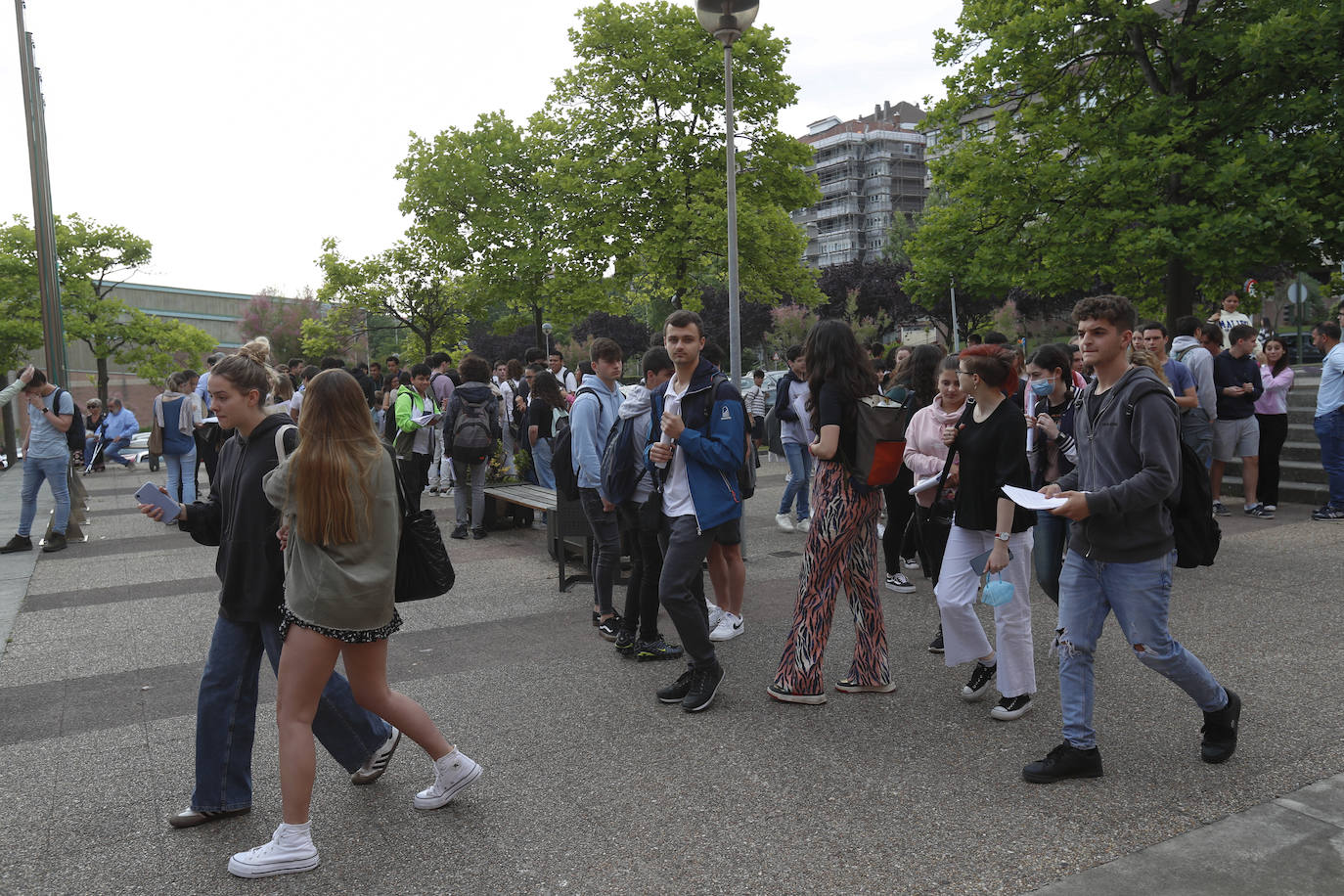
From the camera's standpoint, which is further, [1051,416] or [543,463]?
[543,463]

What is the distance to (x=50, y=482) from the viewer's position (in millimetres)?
10461

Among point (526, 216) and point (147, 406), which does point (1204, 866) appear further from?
point (147, 406)

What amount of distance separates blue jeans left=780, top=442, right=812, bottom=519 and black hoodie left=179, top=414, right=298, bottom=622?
22.8ft

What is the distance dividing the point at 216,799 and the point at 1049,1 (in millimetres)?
19029

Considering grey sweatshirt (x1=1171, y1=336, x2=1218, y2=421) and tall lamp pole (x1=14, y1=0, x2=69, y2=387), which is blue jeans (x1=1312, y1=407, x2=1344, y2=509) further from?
tall lamp pole (x1=14, y1=0, x2=69, y2=387)

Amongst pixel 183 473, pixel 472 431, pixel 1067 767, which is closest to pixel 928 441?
pixel 1067 767

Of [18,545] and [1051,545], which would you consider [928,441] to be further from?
[18,545]

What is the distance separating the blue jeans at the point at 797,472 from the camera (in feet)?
33.6

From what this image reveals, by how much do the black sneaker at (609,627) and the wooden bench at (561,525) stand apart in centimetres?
93

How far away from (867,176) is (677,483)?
129 m

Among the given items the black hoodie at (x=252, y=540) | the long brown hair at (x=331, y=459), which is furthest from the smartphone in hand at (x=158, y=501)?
the long brown hair at (x=331, y=459)

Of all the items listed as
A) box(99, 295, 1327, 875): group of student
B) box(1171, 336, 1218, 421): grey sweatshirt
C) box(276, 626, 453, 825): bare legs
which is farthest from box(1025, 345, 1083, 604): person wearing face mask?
box(276, 626, 453, 825): bare legs

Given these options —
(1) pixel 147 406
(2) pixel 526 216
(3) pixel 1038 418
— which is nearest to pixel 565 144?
(2) pixel 526 216

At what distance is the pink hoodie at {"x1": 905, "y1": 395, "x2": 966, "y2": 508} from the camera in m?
6.04
